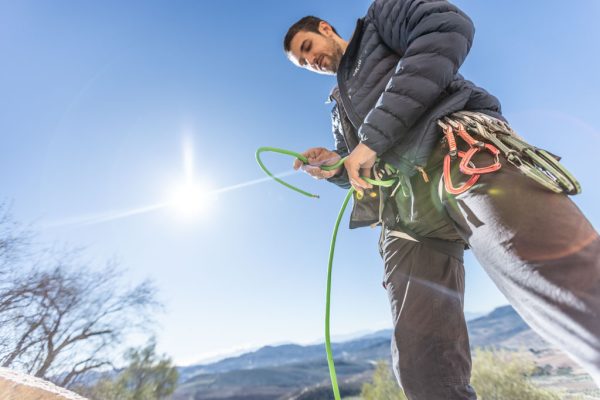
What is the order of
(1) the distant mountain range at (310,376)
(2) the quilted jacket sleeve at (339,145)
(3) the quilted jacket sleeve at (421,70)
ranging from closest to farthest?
(3) the quilted jacket sleeve at (421,70) < (2) the quilted jacket sleeve at (339,145) < (1) the distant mountain range at (310,376)

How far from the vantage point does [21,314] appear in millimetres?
16078

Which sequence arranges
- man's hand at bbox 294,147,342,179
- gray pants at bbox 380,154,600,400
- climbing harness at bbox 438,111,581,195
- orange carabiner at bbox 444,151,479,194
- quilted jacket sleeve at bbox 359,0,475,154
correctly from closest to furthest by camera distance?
gray pants at bbox 380,154,600,400
climbing harness at bbox 438,111,581,195
orange carabiner at bbox 444,151,479,194
quilted jacket sleeve at bbox 359,0,475,154
man's hand at bbox 294,147,342,179

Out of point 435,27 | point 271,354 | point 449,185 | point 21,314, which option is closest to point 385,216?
point 449,185

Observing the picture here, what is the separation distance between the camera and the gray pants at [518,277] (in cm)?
70

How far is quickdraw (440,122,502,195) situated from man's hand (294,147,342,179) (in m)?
0.65

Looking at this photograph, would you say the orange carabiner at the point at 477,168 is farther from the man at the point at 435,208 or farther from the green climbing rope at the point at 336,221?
the green climbing rope at the point at 336,221

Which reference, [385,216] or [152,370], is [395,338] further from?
[152,370]

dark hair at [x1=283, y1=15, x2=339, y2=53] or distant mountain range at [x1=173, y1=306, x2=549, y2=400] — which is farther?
distant mountain range at [x1=173, y1=306, x2=549, y2=400]

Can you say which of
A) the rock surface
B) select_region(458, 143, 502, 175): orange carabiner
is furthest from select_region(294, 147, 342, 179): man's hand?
the rock surface

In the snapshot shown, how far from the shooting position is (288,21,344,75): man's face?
63.1 inches

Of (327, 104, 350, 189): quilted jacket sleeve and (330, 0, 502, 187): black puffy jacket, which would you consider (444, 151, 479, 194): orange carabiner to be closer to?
(330, 0, 502, 187): black puffy jacket

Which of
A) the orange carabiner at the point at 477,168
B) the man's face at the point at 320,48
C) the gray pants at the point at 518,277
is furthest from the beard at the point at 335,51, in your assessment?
the orange carabiner at the point at 477,168

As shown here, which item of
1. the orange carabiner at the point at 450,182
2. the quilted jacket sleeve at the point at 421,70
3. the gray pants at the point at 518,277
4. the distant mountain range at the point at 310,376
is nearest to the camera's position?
the gray pants at the point at 518,277

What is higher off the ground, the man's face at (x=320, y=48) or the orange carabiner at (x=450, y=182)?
the man's face at (x=320, y=48)
